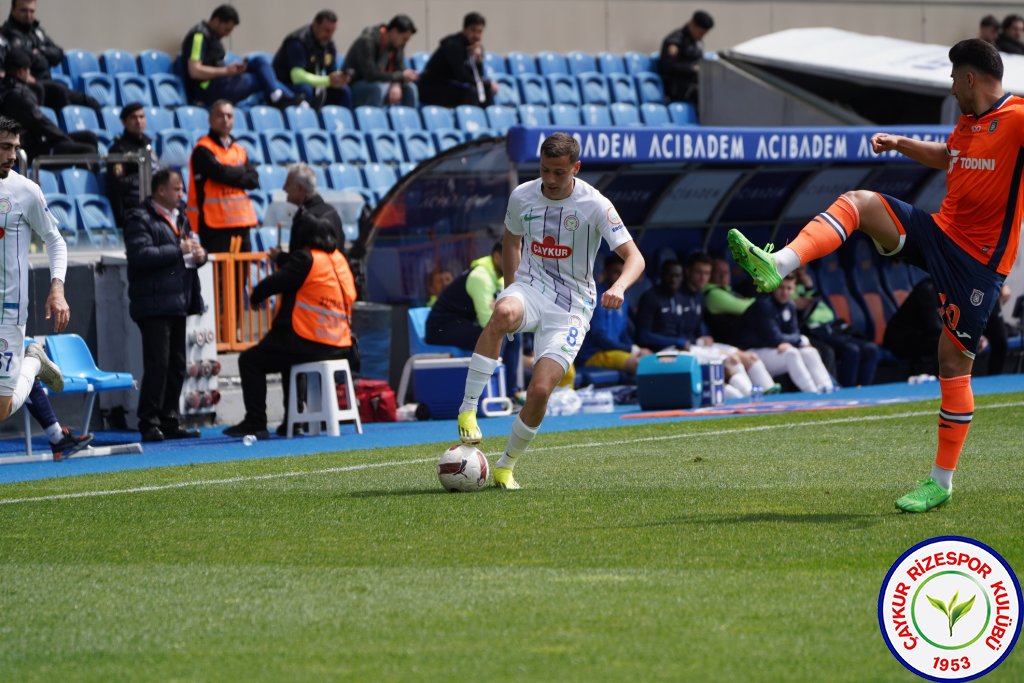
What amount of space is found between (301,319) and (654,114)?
1096 cm

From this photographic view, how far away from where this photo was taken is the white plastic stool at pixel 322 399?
44.1 ft

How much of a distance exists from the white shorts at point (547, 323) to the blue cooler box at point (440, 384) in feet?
20.3

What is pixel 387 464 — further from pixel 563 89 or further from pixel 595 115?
pixel 563 89

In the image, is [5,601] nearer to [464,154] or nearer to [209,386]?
[209,386]

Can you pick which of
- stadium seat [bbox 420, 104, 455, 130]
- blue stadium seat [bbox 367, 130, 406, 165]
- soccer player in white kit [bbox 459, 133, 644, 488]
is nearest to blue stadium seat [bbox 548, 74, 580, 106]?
stadium seat [bbox 420, 104, 455, 130]

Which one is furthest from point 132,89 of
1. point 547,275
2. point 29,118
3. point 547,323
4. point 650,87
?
point 547,323

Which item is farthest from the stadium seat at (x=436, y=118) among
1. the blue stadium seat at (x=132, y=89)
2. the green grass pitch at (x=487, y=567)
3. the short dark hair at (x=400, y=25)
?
the green grass pitch at (x=487, y=567)

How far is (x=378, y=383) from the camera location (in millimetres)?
14945

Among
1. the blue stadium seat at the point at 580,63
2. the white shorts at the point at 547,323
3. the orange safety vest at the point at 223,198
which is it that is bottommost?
the white shorts at the point at 547,323

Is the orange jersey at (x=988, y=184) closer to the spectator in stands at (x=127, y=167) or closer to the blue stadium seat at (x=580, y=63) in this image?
the spectator in stands at (x=127, y=167)

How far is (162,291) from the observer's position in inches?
525

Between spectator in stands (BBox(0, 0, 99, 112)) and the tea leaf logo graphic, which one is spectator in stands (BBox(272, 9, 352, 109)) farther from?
the tea leaf logo graphic

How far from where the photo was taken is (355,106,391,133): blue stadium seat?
65.5 ft

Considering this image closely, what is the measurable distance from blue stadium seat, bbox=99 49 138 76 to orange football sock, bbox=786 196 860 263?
1346 cm
